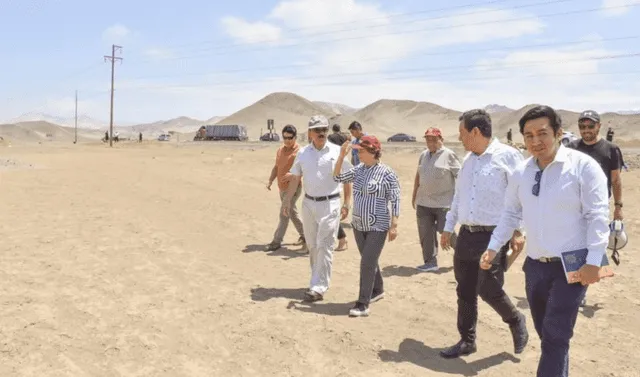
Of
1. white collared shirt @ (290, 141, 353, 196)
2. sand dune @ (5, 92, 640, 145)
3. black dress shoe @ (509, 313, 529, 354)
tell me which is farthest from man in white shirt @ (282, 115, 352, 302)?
sand dune @ (5, 92, 640, 145)

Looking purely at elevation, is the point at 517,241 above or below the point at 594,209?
below

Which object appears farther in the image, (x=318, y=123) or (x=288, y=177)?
(x=288, y=177)

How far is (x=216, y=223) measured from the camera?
33.2ft

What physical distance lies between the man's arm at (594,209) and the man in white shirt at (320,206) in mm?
2812

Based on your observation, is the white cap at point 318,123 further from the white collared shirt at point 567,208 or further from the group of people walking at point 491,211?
the white collared shirt at point 567,208

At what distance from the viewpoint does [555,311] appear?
3.28 m

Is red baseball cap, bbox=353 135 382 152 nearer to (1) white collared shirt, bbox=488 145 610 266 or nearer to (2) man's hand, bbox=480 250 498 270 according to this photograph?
(2) man's hand, bbox=480 250 498 270

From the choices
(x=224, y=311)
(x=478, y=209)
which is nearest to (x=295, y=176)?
(x=224, y=311)

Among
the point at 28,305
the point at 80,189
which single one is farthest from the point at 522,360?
the point at 80,189

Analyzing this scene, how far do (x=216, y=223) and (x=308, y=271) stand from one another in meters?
3.37

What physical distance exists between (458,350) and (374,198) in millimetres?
1469

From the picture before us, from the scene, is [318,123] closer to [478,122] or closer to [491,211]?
[478,122]

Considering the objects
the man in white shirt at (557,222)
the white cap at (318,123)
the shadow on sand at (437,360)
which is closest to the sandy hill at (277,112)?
the white cap at (318,123)

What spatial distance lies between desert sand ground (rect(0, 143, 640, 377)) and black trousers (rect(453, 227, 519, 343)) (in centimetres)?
31
